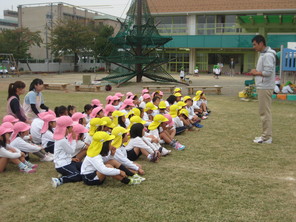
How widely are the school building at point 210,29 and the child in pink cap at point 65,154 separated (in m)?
26.8

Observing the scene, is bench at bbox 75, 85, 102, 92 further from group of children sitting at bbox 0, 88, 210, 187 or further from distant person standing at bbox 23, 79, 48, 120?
group of children sitting at bbox 0, 88, 210, 187

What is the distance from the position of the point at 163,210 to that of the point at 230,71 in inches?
1191

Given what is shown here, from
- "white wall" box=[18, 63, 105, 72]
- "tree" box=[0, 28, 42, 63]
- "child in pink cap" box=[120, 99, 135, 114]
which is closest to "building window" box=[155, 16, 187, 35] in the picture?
"white wall" box=[18, 63, 105, 72]

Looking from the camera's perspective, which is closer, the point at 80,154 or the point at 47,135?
the point at 80,154

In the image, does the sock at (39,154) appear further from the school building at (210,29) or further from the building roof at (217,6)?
the building roof at (217,6)

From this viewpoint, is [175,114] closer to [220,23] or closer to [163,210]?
[163,210]

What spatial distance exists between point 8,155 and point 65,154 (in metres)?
0.80

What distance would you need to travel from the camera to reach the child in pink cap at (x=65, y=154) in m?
4.18

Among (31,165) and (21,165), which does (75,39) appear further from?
(21,165)

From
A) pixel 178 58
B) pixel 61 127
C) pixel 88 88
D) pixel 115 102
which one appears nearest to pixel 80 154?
pixel 61 127

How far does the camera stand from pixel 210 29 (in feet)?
107

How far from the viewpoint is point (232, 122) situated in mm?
8141

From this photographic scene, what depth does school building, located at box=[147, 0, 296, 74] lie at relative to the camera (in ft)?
99.1

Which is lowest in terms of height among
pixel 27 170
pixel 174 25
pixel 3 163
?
pixel 27 170
